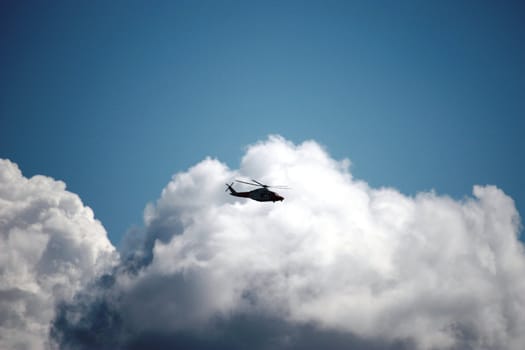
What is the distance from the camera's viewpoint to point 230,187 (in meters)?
132

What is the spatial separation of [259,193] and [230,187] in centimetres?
1793

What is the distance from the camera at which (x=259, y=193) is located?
116000mm

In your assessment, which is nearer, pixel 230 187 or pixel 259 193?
pixel 259 193
